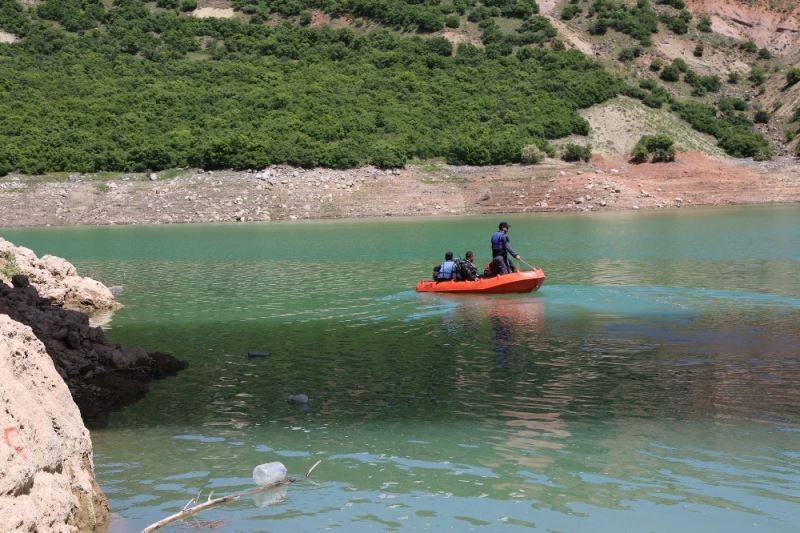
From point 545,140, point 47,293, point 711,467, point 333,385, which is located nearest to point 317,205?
point 545,140

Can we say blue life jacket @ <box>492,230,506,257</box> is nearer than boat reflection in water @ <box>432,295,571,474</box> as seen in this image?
No

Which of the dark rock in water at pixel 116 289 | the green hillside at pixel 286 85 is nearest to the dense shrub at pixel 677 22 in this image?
the green hillside at pixel 286 85

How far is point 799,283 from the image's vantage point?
27156 millimetres

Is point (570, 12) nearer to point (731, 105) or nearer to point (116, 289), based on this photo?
point (731, 105)

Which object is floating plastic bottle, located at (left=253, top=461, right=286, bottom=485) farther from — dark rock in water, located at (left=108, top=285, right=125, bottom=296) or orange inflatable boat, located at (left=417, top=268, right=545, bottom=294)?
dark rock in water, located at (left=108, top=285, right=125, bottom=296)

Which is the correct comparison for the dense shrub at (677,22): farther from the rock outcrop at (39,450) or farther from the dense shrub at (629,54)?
the rock outcrop at (39,450)

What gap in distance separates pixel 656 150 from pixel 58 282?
62054 millimetres

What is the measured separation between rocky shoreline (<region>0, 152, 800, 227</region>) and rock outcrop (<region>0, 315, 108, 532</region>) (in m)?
61.4

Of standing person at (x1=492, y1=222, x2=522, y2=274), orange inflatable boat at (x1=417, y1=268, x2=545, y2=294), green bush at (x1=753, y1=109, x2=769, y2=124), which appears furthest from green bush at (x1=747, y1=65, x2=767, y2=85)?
orange inflatable boat at (x1=417, y1=268, x2=545, y2=294)

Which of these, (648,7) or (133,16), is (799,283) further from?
(133,16)

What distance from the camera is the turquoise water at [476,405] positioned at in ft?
32.3

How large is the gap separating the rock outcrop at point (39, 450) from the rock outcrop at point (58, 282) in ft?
52.2

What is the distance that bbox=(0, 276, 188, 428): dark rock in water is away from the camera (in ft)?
49.6

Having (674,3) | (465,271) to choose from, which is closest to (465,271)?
(465,271)
